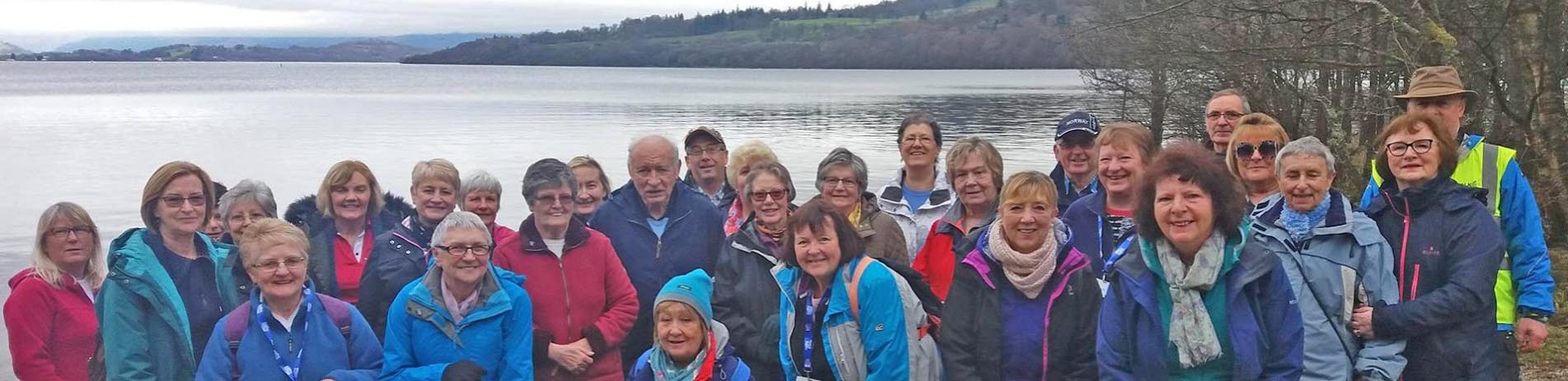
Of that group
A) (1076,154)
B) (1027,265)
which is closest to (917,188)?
(1076,154)

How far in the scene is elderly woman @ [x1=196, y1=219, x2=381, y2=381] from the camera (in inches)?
181

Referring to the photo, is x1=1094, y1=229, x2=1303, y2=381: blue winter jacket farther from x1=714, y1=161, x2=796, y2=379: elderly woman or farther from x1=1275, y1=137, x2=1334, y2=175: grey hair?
x1=714, y1=161, x2=796, y2=379: elderly woman

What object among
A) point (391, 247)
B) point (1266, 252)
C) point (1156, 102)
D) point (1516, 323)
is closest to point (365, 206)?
point (391, 247)

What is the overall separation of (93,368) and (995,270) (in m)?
3.43

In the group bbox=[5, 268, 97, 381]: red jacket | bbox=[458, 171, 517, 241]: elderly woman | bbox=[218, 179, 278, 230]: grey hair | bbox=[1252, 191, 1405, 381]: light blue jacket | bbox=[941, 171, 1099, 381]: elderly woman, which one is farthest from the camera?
bbox=[218, 179, 278, 230]: grey hair

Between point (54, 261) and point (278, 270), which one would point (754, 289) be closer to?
point (278, 270)

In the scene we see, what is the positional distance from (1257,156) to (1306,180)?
0.54 m

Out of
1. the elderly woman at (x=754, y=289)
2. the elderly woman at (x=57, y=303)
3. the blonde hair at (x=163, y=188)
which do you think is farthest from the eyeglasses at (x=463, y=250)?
the elderly woman at (x=57, y=303)

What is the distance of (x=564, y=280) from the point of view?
5.41m

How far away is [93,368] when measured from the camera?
198 inches

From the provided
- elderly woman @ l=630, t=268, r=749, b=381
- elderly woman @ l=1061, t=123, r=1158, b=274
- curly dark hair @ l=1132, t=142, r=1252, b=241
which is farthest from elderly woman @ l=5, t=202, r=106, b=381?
curly dark hair @ l=1132, t=142, r=1252, b=241

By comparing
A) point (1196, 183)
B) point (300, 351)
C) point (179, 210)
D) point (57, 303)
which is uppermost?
point (1196, 183)

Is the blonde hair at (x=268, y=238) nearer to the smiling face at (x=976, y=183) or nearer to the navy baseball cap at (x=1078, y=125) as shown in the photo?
the smiling face at (x=976, y=183)

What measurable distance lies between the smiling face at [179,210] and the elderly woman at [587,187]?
5.58 ft
